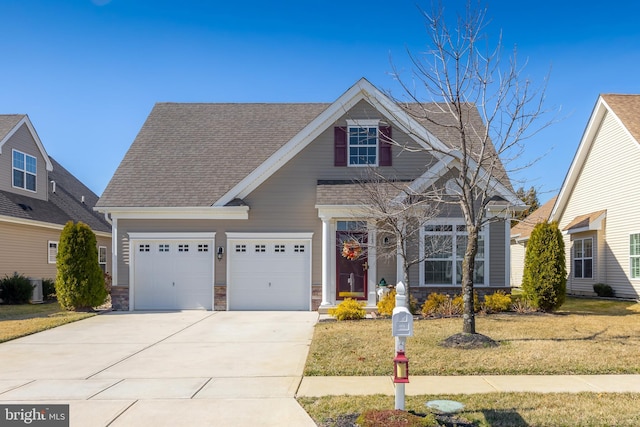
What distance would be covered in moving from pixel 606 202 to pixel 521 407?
17.2m

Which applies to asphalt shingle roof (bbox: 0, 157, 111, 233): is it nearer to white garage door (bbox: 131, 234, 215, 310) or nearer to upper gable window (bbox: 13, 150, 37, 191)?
upper gable window (bbox: 13, 150, 37, 191)

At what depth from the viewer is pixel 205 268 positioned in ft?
58.3

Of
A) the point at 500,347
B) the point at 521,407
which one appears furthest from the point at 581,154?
the point at 521,407

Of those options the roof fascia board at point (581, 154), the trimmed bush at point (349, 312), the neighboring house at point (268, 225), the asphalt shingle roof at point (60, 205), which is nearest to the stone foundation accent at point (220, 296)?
the neighboring house at point (268, 225)

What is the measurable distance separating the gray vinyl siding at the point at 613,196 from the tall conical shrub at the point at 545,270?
196 inches

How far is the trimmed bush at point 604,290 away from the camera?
2027cm

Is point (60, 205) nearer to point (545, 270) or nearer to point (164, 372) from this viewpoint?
point (164, 372)

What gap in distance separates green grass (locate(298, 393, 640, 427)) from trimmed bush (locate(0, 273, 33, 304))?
654 inches

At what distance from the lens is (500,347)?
10.2 m

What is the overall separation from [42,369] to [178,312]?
27.2 ft

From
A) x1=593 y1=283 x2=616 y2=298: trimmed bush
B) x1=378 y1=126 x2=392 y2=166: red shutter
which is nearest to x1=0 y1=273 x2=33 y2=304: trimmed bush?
x1=378 y1=126 x2=392 y2=166: red shutter

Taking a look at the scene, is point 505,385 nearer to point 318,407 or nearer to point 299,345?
point 318,407

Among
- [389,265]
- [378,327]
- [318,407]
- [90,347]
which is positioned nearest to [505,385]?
[318,407]

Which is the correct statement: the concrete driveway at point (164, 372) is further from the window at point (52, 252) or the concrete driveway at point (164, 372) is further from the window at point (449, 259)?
the window at point (52, 252)
